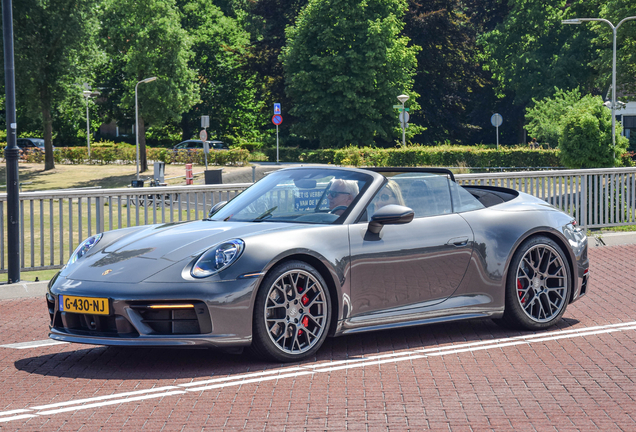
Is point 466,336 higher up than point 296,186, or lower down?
lower down

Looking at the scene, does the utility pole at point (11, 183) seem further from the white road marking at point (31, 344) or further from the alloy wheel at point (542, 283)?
the alloy wheel at point (542, 283)

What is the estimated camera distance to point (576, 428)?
4395 mm

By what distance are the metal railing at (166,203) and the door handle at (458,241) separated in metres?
→ 4.90

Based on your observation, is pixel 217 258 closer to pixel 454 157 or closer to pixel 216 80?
pixel 454 157

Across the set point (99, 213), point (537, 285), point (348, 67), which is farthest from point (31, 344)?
point (348, 67)

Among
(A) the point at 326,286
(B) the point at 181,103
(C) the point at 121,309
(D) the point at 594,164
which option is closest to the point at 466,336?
(A) the point at 326,286

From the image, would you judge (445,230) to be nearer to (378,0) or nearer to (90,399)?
(90,399)

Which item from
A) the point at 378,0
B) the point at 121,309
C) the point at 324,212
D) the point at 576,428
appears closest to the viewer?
the point at 576,428

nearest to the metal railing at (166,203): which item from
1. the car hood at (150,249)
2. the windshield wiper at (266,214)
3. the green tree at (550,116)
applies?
the car hood at (150,249)

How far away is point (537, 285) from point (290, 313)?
242cm

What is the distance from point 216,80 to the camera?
69625 mm

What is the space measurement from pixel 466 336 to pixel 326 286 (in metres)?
1.57

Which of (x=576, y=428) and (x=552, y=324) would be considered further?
(x=552, y=324)

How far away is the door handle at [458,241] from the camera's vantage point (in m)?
6.61
